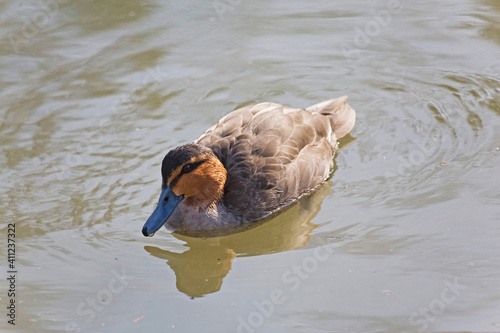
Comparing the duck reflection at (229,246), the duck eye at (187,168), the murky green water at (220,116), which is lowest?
the duck reflection at (229,246)

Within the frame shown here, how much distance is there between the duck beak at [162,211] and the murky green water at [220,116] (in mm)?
277

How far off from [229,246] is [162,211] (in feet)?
2.57

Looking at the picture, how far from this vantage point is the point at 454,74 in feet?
33.9

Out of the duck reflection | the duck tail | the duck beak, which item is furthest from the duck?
the duck tail

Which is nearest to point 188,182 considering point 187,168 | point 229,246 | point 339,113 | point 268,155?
point 187,168

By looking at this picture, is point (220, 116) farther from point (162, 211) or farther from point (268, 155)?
point (162, 211)

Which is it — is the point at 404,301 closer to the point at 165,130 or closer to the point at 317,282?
the point at 317,282

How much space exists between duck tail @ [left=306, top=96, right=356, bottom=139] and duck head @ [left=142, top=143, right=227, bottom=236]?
1.88 meters

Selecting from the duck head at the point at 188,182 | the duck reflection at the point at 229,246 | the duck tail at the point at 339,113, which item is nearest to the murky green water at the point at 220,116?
the duck reflection at the point at 229,246

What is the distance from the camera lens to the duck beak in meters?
7.32

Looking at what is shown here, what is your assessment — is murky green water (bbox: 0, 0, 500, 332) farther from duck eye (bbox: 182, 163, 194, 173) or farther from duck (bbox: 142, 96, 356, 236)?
duck eye (bbox: 182, 163, 194, 173)

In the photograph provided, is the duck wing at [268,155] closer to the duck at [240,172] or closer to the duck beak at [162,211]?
the duck at [240,172]

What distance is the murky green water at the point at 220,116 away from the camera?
6523 mm

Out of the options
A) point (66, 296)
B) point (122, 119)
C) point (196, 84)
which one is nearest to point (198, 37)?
point (196, 84)
